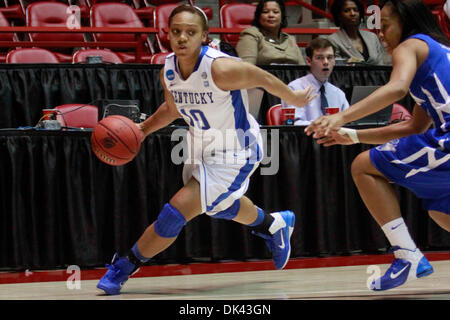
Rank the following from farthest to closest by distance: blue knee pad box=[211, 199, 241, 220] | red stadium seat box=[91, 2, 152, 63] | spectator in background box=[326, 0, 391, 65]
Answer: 1. red stadium seat box=[91, 2, 152, 63]
2. spectator in background box=[326, 0, 391, 65]
3. blue knee pad box=[211, 199, 241, 220]

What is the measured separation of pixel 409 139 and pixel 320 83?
2.70 m

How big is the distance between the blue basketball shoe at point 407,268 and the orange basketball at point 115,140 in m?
1.41

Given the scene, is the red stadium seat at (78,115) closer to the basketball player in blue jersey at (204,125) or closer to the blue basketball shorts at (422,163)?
the basketball player in blue jersey at (204,125)

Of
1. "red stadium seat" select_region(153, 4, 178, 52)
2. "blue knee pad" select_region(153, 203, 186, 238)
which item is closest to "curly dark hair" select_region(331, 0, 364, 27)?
"red stadium seat" select_region(153, 4, 178, 52)

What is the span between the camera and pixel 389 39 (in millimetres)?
3047

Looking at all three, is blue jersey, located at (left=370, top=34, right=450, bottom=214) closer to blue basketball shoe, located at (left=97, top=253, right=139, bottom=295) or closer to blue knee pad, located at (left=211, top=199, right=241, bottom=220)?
blue knee pad, located at (left=211, top=199, right=241, bottom=220)

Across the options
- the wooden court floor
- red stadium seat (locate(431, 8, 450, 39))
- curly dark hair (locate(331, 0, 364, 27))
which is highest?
red stadium seat (locate(431, 8, 450, 39))

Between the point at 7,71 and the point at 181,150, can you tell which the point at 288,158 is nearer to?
the point at 181,150

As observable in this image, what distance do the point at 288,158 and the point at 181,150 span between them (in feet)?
2.58

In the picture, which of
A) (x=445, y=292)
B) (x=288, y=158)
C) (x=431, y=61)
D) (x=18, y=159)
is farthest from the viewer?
(x=288, y=158)

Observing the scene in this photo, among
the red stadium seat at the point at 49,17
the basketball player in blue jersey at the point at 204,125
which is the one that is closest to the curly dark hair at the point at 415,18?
the basketball player in blue jersey at the point at 204,125

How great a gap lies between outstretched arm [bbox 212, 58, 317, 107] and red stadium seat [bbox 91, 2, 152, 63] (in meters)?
4.85

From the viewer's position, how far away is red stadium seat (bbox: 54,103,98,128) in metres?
5.19
